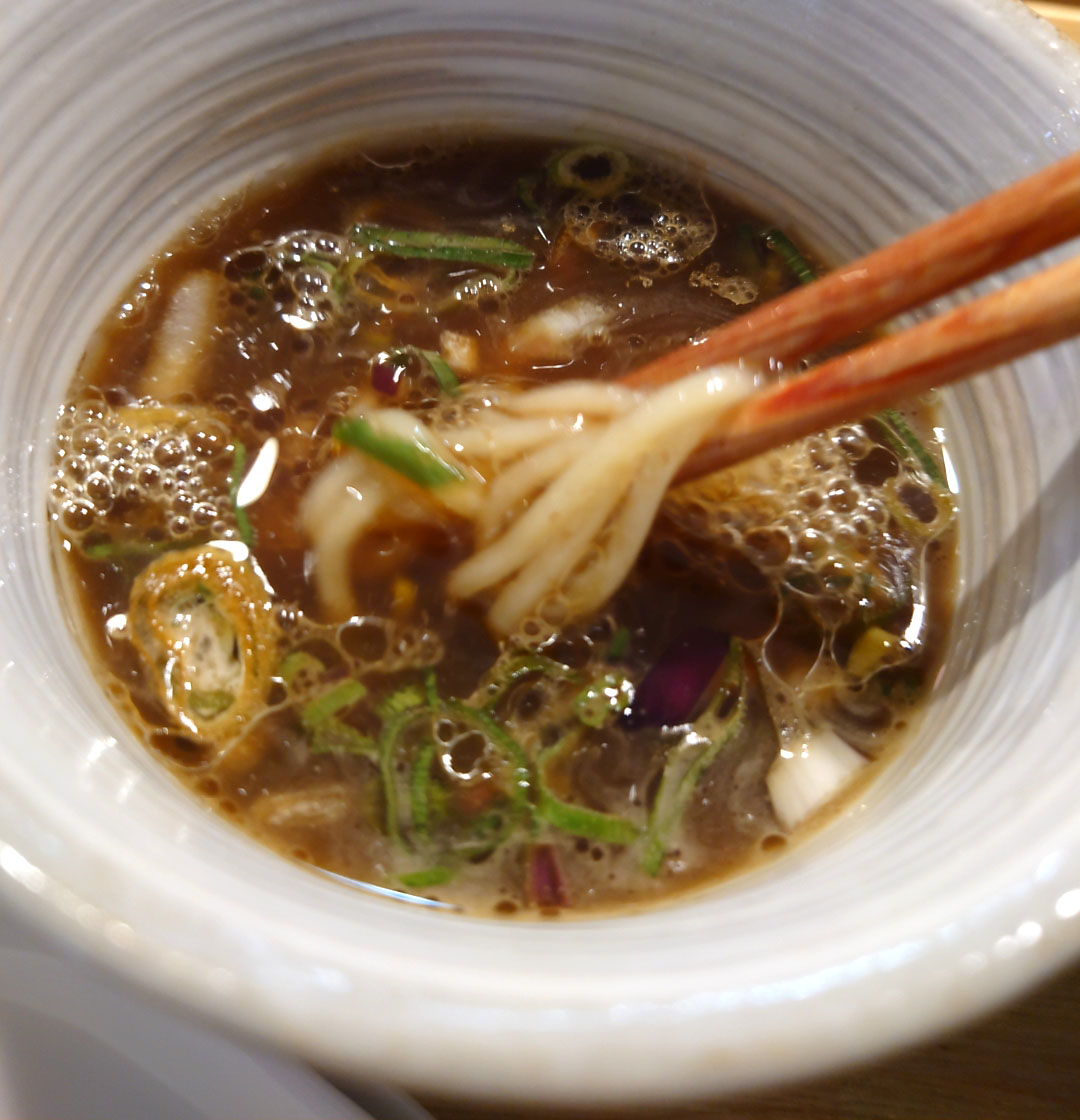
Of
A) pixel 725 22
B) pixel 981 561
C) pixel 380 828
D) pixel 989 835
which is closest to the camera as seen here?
pixel 989 835

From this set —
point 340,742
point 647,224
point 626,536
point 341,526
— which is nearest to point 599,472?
point 626,536

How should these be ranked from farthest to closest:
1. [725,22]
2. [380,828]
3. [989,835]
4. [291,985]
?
[725,22], [380,828], [989,835], [291,985]

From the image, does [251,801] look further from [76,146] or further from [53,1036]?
[76,146]

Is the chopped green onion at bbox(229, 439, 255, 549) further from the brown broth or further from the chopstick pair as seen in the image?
the chopstick pair

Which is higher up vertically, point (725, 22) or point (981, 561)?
point (725, 22)

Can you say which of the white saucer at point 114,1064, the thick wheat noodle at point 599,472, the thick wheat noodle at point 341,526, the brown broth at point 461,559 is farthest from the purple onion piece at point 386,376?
the white saucer at point 114,1064

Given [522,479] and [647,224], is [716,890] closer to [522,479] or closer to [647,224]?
[522,479]

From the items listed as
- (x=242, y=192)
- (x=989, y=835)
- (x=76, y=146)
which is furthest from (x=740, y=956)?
(x=242, y=192)
